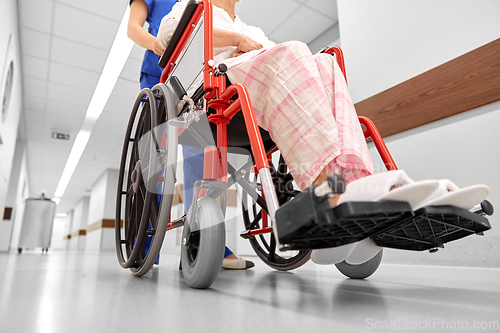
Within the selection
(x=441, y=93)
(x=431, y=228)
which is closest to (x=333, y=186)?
(x=431, y=228)

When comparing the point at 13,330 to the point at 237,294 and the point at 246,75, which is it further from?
the point at 246,75

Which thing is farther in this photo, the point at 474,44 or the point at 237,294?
the point at 474,44

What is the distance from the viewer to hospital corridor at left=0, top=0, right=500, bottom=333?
0.47 m

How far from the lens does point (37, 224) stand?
4.81m

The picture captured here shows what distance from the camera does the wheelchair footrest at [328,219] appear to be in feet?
1.49

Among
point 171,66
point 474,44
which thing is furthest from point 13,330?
point 474,44

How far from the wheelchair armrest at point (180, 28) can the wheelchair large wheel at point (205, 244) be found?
0.53m

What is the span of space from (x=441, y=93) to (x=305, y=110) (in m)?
1.30

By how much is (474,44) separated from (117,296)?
1824 mm

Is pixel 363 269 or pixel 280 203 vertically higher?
pixel 280 203

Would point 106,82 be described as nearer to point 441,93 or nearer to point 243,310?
point 441,93

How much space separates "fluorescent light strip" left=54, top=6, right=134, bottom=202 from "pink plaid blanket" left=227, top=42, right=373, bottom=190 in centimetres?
268

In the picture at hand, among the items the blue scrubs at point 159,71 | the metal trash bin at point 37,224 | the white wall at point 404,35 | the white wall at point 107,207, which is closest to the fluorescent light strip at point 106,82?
the white wall at point 107,207

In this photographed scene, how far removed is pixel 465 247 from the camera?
143 cm
